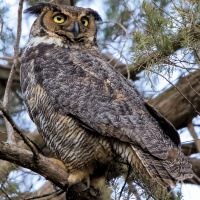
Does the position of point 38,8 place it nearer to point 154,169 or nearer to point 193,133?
point 154,169

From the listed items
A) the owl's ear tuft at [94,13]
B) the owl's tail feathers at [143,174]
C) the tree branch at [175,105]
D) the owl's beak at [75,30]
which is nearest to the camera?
the owl's tail feathers at [143,174]

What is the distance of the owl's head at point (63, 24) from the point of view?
11.1 feet

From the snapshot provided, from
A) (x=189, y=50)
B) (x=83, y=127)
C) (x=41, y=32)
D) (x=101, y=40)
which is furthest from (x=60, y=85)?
(x=101, y=40)

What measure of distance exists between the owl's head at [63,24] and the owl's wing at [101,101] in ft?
0.83

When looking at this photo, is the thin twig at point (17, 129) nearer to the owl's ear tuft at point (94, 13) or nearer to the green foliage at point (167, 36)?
the green foliage at point (167, 36)

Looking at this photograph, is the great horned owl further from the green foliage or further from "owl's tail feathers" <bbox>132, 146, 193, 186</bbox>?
the green foliage

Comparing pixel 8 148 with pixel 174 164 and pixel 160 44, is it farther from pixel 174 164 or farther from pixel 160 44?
pixel 160 44

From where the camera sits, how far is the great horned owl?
8.59 feet

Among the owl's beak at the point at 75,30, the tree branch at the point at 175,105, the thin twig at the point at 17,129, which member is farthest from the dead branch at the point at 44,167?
the tree branch at the point at 175,105

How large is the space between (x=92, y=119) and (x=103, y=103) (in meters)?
0.17

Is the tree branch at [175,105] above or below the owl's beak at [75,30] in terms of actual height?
below

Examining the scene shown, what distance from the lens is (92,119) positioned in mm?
2746

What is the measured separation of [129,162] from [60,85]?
819 mm

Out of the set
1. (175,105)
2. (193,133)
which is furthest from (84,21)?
(193,133)
